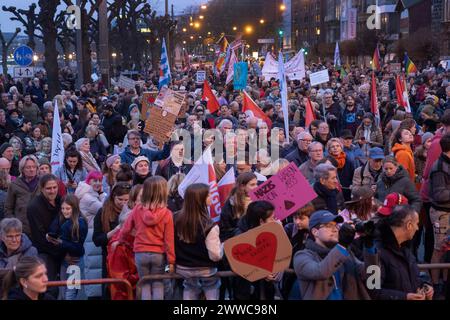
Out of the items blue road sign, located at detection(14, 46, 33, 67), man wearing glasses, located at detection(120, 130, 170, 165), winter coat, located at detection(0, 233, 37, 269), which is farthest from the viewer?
blue road sign, located at detection(14, 46, 33, 67)

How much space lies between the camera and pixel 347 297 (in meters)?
5.54

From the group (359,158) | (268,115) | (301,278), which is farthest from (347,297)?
(268,115)

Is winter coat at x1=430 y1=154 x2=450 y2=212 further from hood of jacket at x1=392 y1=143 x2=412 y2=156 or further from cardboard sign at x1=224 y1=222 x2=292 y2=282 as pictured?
cardboard sign at x1=224 y1=222 x2=292 y2=282

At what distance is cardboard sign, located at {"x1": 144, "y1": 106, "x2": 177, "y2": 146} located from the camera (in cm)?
1087

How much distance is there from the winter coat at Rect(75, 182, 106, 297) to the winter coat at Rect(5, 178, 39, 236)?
0.64 m

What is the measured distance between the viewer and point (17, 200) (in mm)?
8328

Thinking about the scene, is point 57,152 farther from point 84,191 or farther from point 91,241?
point 91,241

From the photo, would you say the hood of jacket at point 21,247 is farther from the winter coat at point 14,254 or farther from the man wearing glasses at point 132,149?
the man wearing glasses at point 132,149

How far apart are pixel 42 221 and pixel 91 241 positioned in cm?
57

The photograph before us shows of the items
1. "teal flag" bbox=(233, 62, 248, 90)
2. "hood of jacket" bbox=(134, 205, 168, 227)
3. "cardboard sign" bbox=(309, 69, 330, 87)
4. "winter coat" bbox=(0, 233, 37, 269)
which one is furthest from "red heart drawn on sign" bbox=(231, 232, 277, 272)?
"teal flag" bbox=(233, 62, 248, 90)

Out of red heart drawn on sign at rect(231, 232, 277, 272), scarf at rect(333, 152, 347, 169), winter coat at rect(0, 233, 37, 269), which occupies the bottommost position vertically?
winter coat at rect(0, 233, 37, 269)

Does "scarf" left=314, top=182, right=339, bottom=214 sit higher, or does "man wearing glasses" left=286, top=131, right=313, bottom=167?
"man wearing glasses" left=286, top=131, right=313, bottom=167

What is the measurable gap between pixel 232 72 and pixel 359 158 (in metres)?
10.4

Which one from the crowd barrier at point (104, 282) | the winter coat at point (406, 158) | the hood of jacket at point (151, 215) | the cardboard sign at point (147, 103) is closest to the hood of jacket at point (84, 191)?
the hood of jacket at point (151, 215)
